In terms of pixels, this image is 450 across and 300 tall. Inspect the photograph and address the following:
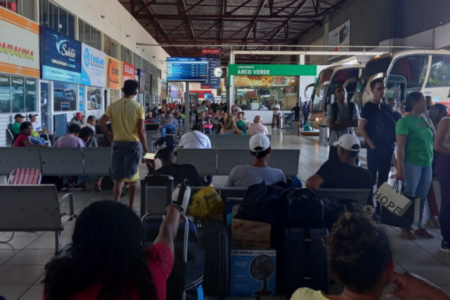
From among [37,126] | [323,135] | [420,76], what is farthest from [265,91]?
[37,126]

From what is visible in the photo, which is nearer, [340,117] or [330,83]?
[340,117]

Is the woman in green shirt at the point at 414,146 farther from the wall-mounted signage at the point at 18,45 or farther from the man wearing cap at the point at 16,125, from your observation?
the man wearing cap at the point at 16,125

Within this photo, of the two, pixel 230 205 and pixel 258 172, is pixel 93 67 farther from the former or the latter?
pixel 230 205

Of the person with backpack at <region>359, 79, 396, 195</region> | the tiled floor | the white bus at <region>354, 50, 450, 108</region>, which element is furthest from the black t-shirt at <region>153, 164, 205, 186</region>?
the white bus at <region>354, 50, 450, 108</region>

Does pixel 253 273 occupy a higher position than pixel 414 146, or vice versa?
pixel 414 146

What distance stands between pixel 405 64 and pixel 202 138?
1133 centimetres

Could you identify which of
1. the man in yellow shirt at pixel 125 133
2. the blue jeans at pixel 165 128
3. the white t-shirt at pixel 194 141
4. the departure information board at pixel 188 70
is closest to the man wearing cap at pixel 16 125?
the departure information board at pixel 188 70

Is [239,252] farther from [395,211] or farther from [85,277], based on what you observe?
[85,277]

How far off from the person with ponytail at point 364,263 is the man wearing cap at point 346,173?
9.64 ft

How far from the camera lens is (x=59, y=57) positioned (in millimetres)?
16188

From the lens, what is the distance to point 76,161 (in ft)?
25.8

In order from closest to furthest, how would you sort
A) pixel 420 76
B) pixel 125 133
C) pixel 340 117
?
pixel 125 133, pixel 340 117, pixel 420 76

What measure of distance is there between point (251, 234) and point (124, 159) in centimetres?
282

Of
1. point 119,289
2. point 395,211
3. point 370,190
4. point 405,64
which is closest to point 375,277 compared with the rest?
point 119,289
